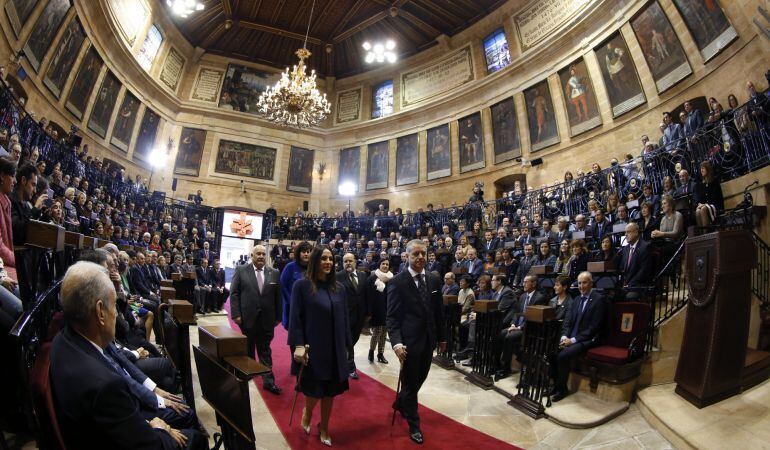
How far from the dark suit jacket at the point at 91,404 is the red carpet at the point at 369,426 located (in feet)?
5.88

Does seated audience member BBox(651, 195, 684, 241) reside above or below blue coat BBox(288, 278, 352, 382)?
above

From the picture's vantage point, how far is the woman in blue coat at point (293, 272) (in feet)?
13.4

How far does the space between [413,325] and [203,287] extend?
25.2ft

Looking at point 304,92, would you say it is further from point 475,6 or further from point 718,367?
point 718,367

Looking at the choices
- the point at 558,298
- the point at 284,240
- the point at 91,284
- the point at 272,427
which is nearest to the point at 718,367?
the point at 558,298

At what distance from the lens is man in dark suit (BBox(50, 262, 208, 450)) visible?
1.17 metres

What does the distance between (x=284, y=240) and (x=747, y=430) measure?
15.7 meters

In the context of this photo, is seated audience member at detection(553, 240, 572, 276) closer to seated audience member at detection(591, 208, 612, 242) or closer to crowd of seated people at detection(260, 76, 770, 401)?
crowd of seated people at detection(260, 76, 770, 401)

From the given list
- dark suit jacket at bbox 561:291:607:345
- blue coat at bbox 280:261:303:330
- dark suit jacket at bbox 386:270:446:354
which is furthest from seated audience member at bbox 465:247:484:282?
dark suit jacket at bbox 386:270:446:354

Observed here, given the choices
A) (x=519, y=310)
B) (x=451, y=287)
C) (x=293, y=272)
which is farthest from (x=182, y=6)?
(x=519, y=310)

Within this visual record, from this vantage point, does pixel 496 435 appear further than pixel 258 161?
No

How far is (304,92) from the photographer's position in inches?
553

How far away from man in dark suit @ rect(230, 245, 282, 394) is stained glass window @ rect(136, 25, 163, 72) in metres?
16.8

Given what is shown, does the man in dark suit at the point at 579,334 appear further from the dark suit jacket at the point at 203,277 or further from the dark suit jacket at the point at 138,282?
the dark suit jacket at the point at 203,277
